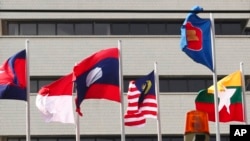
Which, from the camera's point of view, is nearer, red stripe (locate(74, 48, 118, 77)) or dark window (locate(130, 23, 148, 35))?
red stripe (locate(74, 48, 118, 77))

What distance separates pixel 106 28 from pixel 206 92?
13.6m

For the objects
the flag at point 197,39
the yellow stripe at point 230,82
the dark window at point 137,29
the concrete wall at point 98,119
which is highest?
the dark window at point 137,29

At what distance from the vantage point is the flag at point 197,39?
2247 cm

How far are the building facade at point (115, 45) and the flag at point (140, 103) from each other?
11.8 metres

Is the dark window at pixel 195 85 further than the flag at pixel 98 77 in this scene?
Yes

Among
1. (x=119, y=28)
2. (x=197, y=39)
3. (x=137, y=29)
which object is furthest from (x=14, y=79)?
(x=137, y=29)

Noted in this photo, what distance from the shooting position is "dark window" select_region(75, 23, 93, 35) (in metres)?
37.6

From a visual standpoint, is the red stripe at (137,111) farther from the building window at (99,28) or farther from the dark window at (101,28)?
the building window at (99,28)

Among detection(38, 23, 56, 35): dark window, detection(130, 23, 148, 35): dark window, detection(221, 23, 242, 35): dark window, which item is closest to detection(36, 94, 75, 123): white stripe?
detection(38, 23, 56, 35): dark window

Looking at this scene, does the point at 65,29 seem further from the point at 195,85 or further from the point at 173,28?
the point at 195,85

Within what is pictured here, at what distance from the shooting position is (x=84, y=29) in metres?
37.7

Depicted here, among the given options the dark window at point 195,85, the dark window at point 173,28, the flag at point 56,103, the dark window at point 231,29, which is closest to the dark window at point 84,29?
the dark window at point 173,28

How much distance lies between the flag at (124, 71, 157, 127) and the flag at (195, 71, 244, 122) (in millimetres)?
1620

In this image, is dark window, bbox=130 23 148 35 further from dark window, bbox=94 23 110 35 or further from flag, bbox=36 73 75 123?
flag, bbox=36 73 75 123
